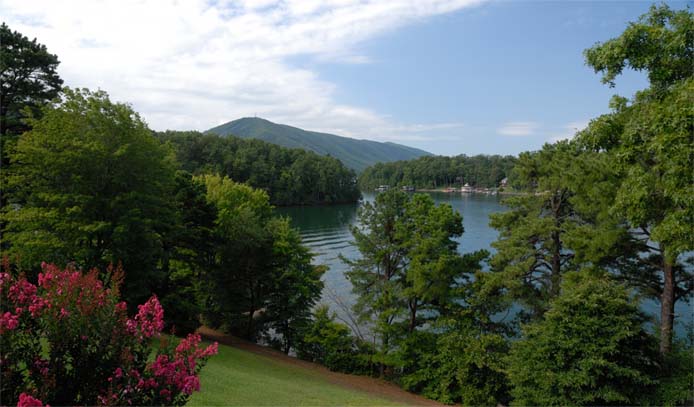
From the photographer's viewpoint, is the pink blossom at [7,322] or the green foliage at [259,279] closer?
the pink blossom at [7,322]

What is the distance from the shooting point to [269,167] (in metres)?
103

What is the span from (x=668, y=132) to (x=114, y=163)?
18.1m

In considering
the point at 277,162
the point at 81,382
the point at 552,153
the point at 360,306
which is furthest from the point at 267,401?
the point at 277,162

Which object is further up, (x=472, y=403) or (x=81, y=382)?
(x=81, y=382)

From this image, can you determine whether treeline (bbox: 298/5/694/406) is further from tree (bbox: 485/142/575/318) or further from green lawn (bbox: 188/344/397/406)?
green lawn (bbox: 188/344/397/406)

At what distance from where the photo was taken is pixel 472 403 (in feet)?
55.4

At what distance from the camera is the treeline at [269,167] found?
A: 9812 centimetres

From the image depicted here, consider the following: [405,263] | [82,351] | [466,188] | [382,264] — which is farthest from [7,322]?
[466,188]

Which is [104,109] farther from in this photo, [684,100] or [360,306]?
[684,100]

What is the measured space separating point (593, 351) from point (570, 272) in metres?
3.45

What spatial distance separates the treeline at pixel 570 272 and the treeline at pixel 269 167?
76.9m

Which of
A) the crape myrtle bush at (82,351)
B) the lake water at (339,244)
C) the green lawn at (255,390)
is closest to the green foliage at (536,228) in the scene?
the lake water at (339,244)

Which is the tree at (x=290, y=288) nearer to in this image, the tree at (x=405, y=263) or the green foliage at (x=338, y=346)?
the green foliage at (x=338, y=346)

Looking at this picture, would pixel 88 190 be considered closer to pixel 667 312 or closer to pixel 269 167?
pixel 667 312
